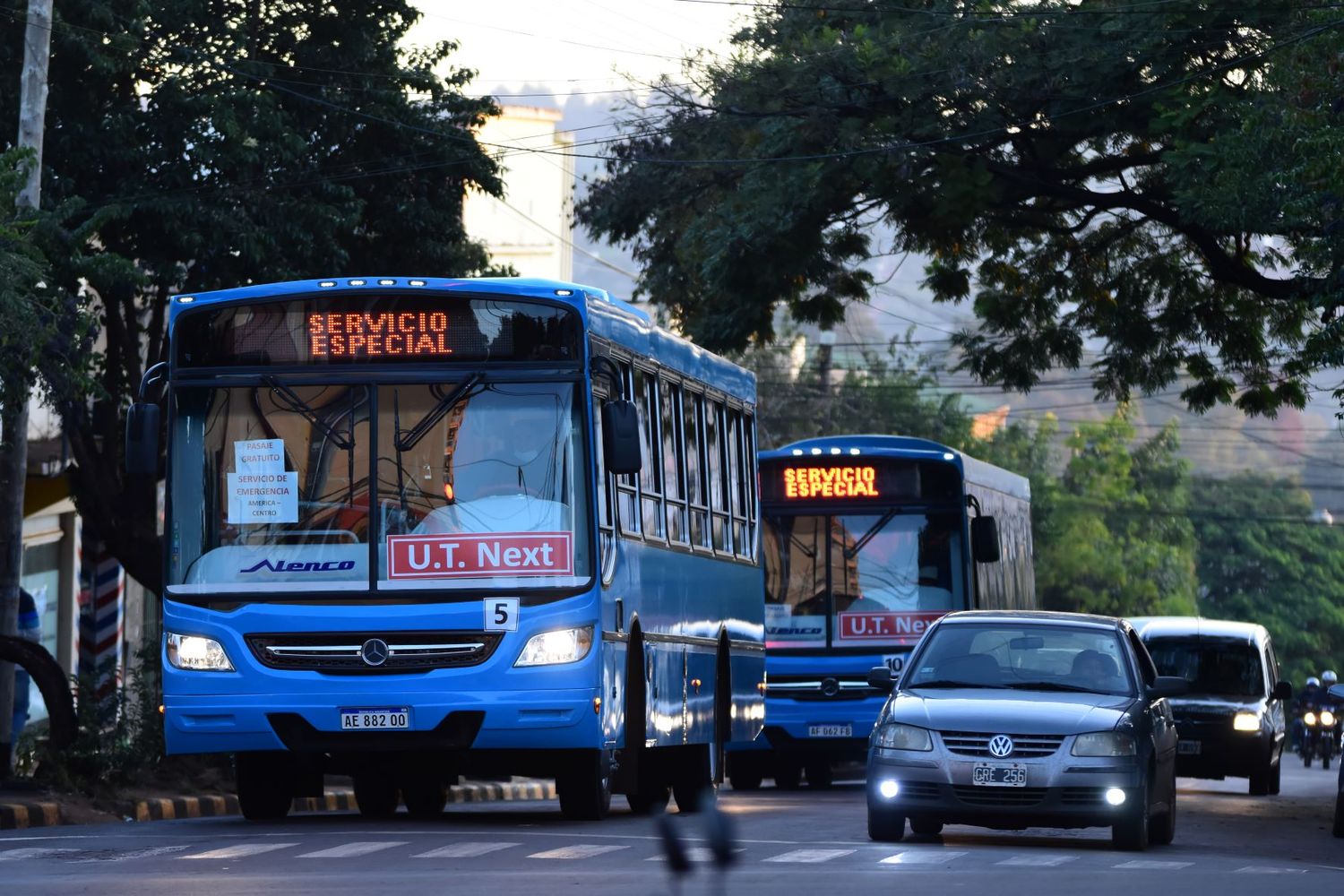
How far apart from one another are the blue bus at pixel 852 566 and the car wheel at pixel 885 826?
926 centimetres

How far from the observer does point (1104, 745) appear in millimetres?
14039

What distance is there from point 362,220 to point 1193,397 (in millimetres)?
9822

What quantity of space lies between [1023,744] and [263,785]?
5166mm

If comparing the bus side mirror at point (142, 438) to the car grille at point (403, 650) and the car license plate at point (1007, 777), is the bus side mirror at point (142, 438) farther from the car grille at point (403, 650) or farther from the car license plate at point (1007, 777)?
the car license plate at point (1007, 777)

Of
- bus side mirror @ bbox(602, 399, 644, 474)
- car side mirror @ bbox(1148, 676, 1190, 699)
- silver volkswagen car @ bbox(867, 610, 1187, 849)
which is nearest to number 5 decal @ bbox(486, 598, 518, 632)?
bus side mirror @ bbox(602, 399, 644, 474)

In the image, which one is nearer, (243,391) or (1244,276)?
(243,391)

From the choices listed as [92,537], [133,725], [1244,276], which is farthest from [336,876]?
[92,537]

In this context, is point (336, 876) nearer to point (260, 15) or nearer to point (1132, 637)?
point (1132, 637)

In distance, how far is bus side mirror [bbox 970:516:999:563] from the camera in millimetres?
24047

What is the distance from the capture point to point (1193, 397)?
29.2m

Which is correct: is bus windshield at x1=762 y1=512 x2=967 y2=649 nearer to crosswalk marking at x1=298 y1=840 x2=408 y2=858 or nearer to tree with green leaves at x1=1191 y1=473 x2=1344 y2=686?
crosswalk marking at x1=298 y1=840 x2=408 y2=858

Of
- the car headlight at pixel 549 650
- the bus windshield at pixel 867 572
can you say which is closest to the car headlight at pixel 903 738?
the car headlight at pixel 549 650

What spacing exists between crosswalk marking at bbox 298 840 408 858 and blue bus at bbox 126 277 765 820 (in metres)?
0.62

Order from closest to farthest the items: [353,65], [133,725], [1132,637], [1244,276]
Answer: [1132,637] < [133,725] < [1244,276] < [353,65]
